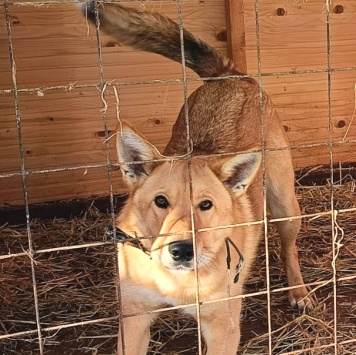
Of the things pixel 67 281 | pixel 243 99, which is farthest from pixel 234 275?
pixel 67 281

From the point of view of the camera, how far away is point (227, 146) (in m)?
3.55

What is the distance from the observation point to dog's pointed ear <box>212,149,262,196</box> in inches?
114

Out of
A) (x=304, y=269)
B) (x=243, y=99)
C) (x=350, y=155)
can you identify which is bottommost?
(x=304, y=269)

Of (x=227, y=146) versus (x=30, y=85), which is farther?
(x=30, y=85)

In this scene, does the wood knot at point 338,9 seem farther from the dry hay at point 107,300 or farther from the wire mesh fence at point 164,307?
the dry hay at point 107,300

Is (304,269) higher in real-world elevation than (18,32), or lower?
lower

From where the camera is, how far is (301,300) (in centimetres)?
364

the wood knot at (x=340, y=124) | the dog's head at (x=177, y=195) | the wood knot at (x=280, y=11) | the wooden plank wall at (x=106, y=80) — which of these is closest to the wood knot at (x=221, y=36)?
the wooden plank wall at (x=106, y=80)

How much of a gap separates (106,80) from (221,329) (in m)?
2.89

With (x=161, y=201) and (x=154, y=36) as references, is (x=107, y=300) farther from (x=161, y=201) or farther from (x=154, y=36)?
(x=154, y=36)

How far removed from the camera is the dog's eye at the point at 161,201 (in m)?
2.89

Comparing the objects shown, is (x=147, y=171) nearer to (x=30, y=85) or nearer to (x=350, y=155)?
(x=30, y=85)

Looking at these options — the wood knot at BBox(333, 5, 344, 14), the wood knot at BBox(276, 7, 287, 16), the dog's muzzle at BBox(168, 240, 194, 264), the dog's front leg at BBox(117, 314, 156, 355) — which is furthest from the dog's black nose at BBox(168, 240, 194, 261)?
the wood knot at BBox(333, 5, 344, 14)

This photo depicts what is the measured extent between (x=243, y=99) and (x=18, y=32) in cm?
215
